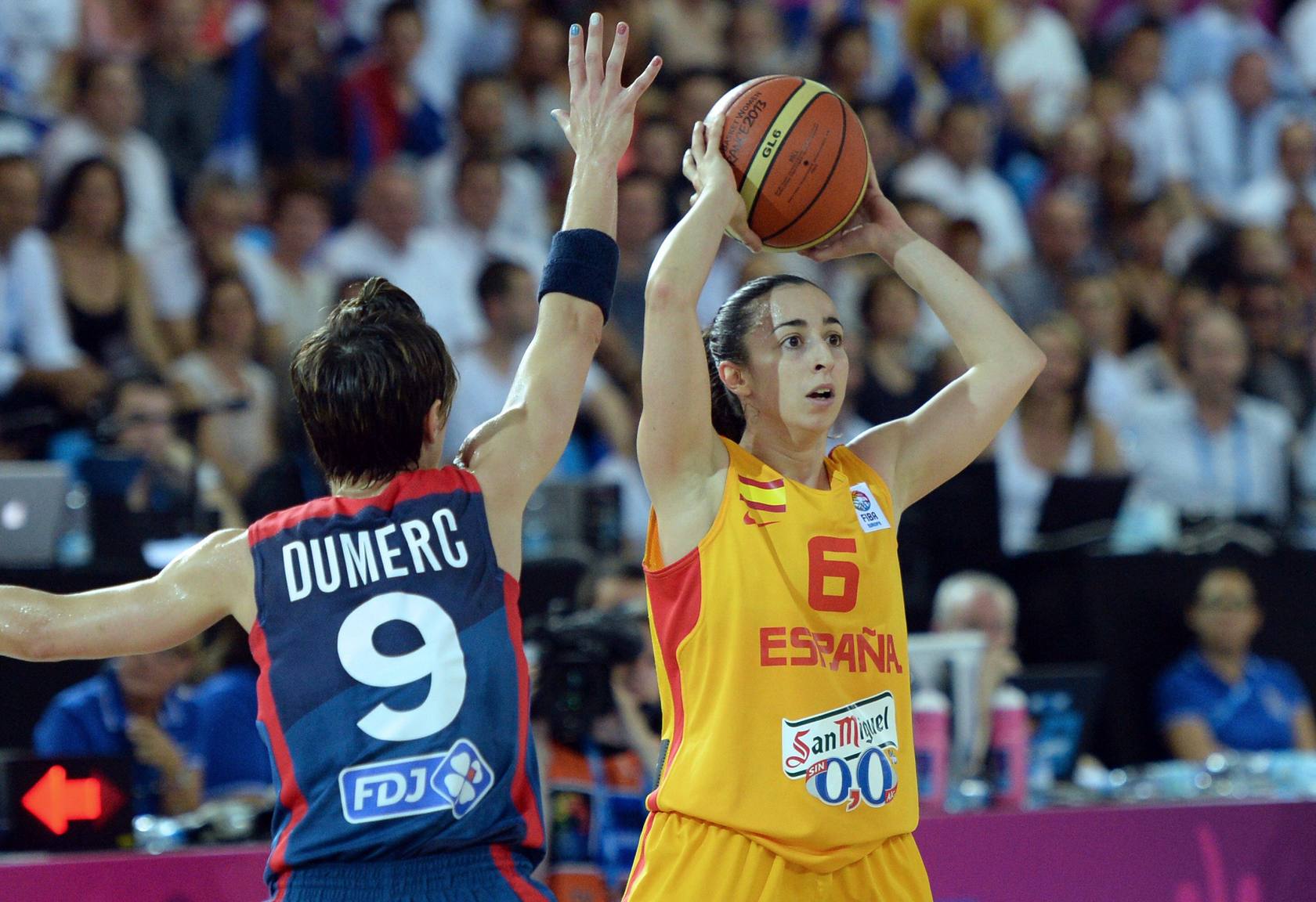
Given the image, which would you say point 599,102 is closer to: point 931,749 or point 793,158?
point 793,158

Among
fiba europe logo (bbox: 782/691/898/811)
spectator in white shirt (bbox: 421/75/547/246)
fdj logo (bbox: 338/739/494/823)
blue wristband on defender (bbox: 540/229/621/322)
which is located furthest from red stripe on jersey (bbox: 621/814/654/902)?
spectator in white shirt (bbox: 421/75/547/246)

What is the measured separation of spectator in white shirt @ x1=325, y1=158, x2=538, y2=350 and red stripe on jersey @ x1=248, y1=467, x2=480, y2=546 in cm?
601

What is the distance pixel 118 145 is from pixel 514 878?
695 cm

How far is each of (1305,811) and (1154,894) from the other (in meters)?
0.56

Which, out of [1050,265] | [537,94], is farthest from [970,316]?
[1050,265]

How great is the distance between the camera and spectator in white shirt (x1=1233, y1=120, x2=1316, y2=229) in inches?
480

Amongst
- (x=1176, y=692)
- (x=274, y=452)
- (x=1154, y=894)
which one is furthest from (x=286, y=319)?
(x=1154, y=894)

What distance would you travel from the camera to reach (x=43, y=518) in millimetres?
6492

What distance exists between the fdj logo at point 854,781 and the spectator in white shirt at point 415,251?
594cm

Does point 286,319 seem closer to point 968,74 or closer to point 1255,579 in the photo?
point 1255,579

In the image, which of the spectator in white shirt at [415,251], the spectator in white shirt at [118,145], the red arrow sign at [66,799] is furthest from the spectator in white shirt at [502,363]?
the red arrow sign at [66,799]

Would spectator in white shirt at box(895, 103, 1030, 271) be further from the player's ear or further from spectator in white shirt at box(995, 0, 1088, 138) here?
the player's ear

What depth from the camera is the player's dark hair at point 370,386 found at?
10.2 ft

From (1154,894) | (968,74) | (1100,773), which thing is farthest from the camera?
(968,74)
